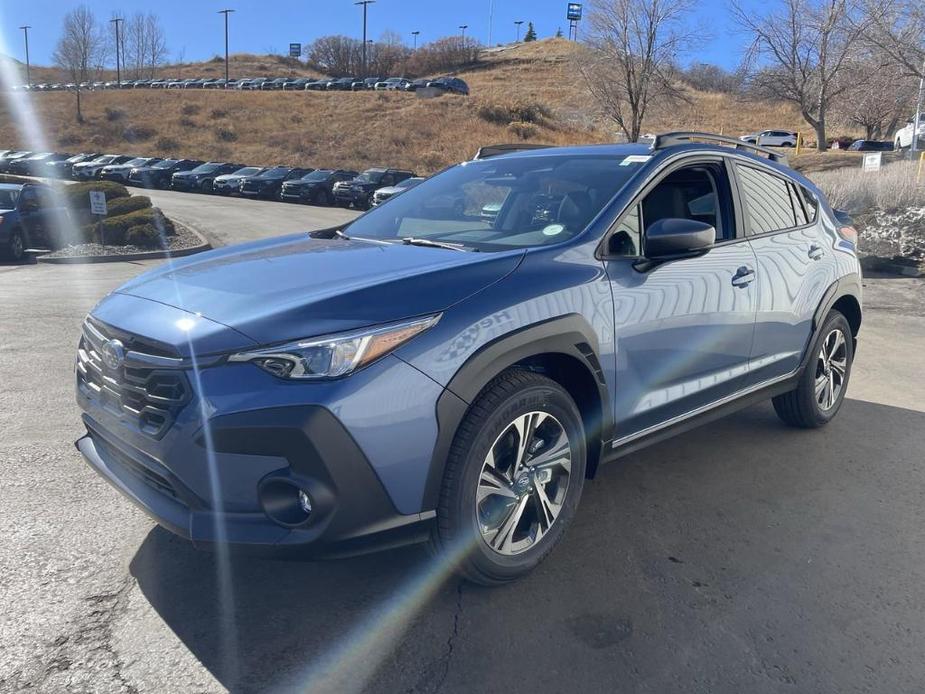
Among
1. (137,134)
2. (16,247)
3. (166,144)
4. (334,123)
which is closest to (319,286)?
(16,247)

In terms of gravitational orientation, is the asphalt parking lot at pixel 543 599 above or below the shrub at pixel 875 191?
below

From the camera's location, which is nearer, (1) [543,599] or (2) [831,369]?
(1) [543,599]

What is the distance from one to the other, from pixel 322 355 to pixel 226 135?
56675 millimetres

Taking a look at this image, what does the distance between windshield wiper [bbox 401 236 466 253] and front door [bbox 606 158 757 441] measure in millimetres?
668

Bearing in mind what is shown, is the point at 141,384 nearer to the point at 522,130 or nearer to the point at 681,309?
the point at 681,309

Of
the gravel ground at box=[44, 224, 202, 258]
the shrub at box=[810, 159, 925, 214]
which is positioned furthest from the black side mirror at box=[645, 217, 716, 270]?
the gravel ground at box=[44, 224, 202, 258]

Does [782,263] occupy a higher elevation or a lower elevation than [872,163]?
lower

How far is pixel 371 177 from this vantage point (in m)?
30.2

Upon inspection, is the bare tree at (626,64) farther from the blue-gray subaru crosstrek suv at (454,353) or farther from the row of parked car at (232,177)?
the blue-gray subaru crosstrek suv at (454,353)

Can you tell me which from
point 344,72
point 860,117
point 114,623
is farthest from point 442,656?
point 344,72

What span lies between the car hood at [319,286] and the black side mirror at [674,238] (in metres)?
0.69

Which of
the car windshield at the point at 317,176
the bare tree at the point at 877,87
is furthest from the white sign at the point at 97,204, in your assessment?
the bare tree at the point at 877,87

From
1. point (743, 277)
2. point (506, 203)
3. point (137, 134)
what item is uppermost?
point (137, 134)

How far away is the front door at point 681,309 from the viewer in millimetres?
3443
